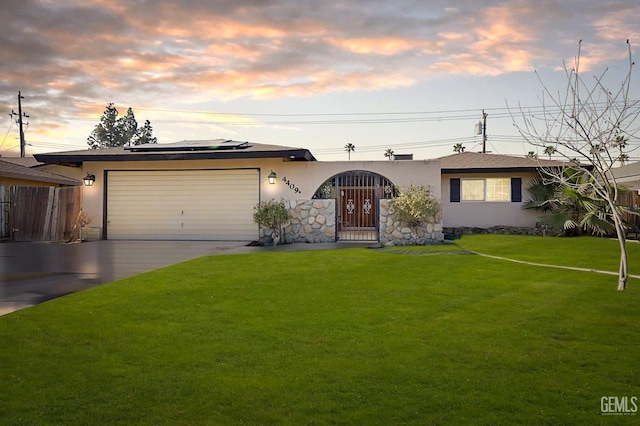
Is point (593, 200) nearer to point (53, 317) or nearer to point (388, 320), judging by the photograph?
point (388, 320)

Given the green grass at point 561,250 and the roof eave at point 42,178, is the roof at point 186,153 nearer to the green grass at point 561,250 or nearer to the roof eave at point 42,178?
the roof eave at point 42,178

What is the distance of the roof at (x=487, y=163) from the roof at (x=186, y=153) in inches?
266

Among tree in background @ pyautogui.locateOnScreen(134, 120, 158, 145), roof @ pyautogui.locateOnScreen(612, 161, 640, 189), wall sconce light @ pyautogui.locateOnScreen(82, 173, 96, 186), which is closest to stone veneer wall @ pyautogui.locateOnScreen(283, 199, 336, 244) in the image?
wall sconce light @ pyautogui.locateOnScreen(82, 173, 96, 186)

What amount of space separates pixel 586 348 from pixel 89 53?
58.4 ft

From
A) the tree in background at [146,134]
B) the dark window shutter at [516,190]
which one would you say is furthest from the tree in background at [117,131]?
the dark window shutter at [516,190]

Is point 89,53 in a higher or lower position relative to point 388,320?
higher

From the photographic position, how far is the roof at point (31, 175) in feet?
67.1

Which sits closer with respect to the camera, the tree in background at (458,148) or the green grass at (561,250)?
the green grass at (561,250)

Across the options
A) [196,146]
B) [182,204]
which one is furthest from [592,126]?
[182,204]

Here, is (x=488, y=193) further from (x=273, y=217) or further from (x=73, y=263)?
(x=73, y=263)

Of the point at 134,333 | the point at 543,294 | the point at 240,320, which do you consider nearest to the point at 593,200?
the point at 543,294

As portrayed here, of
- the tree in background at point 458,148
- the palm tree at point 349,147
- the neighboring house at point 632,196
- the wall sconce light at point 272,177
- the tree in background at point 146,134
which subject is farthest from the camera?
the tree in background at point 146,134

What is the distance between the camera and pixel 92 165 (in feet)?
66.2

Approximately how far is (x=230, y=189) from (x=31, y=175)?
9.16 m
